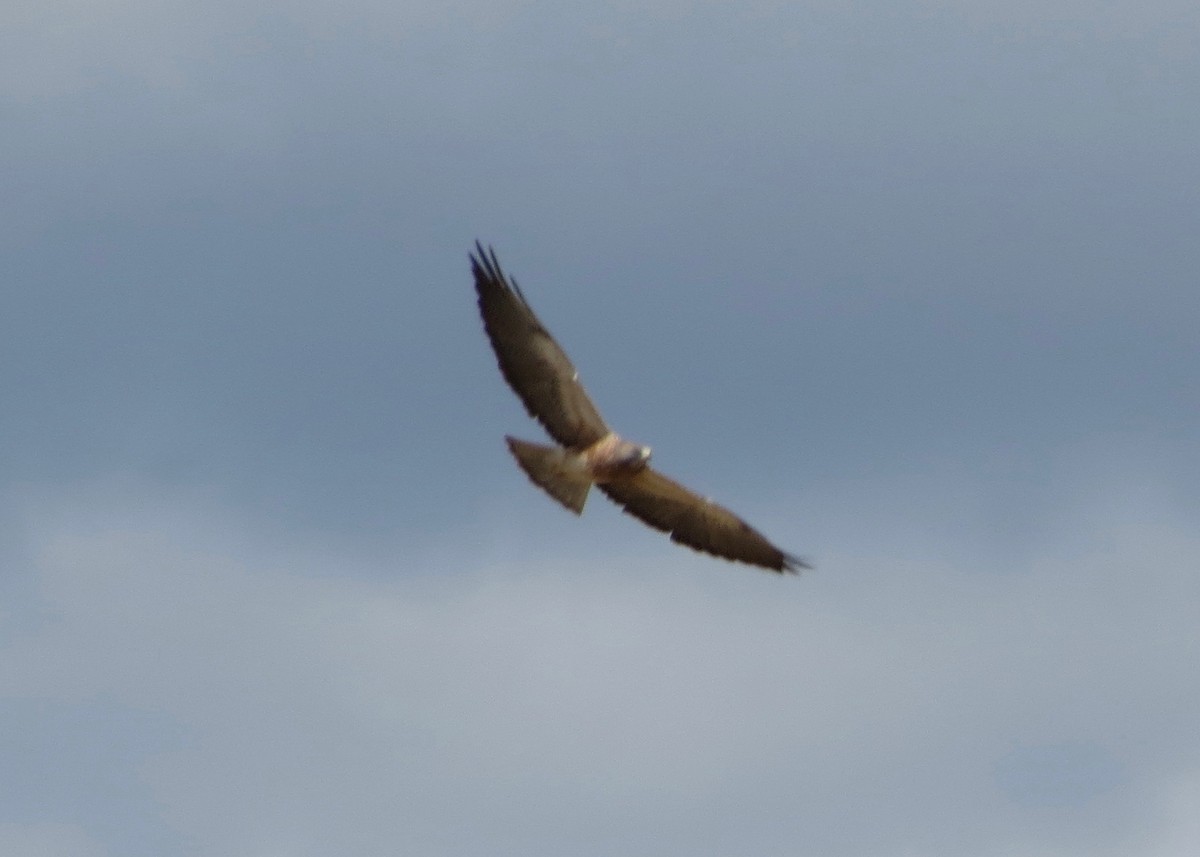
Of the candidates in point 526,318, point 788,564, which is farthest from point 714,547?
point 526,318

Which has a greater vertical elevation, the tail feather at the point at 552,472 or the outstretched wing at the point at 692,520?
the outstretched wing at the point at 692,520

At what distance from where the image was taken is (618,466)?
37.4 m

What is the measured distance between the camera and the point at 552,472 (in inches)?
1478

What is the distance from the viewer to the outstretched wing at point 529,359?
1463 inches

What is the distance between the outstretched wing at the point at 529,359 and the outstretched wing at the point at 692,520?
118 cm

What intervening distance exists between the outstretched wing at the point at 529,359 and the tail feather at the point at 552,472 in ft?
1.33

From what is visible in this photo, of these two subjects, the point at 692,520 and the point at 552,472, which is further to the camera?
the point at 692,520

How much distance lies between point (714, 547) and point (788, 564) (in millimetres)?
1030

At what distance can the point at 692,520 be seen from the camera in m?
39.1

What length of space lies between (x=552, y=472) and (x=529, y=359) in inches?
→ 58.7

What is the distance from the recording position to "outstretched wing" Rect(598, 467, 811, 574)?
38469 mm

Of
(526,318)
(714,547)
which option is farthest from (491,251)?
(714,547)

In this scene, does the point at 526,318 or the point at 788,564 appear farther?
the point at 788,564

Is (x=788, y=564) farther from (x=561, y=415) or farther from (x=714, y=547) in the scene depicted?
(x=561, y=415)
